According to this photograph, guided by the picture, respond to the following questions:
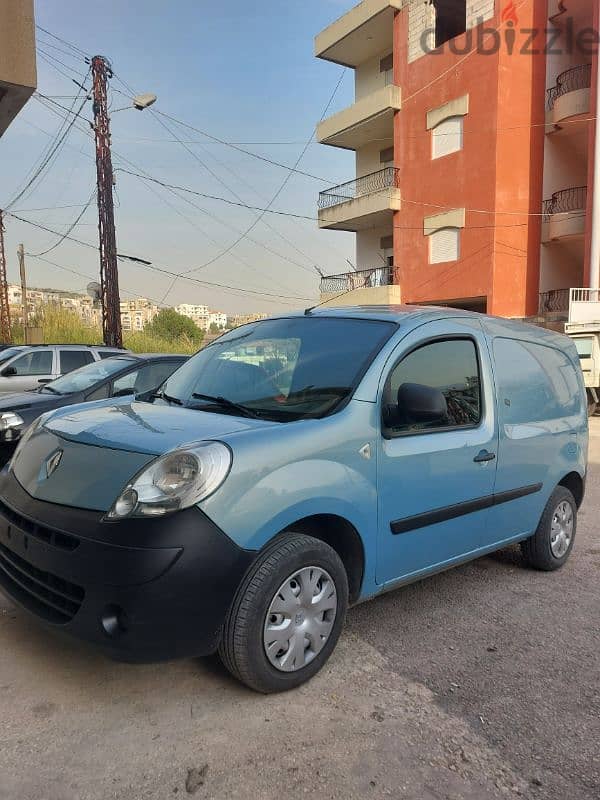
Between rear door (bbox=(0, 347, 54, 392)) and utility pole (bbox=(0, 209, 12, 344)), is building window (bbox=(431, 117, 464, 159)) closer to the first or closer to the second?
rear door (bbox=(0, 347, 54, 392))

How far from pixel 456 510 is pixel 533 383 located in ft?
4.03

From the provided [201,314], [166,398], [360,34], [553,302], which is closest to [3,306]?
[360,34]

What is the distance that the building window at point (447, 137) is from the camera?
2295 centimetres

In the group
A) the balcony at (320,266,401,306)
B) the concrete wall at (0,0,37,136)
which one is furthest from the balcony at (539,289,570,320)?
the concrete wall at (0,0,37,136)

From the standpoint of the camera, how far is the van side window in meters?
3.06

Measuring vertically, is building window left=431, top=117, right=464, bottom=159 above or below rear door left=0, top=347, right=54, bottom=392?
above

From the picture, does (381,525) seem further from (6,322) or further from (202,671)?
(6,322)

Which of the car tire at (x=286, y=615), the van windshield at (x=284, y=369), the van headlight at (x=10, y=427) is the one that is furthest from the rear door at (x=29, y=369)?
the car tire at (x=286, y=615)

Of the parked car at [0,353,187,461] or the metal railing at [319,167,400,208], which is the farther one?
the metal railing at [319,167,400,208]

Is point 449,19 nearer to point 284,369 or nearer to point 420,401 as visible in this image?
point 284,369

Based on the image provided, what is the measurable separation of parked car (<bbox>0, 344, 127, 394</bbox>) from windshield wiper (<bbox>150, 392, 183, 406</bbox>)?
7.73 metres

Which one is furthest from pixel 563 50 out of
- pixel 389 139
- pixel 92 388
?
pixel 92 388

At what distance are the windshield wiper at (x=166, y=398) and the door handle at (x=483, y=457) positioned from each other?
5.57 ft

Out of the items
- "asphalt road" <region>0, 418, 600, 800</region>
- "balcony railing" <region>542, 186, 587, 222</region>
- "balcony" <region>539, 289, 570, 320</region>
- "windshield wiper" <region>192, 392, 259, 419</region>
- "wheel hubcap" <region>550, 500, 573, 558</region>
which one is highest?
"balcony railing" <region>542, 186, 587, 222</region>
